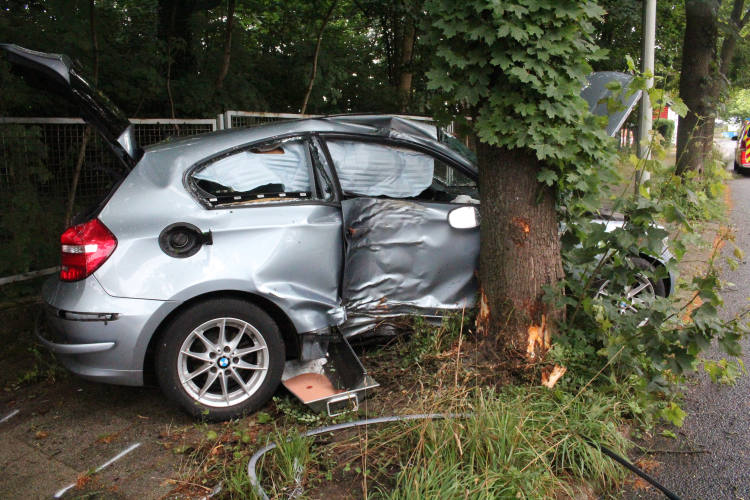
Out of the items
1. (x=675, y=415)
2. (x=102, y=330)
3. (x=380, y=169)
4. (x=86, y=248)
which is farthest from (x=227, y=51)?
(x=675, y=415)

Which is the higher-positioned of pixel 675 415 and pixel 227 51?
pixel 227 51

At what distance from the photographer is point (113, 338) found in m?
3.63

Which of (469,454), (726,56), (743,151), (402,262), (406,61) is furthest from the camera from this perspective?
(743,151)

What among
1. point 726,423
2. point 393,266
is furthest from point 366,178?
point 726,423

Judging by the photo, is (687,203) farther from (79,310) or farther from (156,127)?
(156,127)

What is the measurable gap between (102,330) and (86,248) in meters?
0.49

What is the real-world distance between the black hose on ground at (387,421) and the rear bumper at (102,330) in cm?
102

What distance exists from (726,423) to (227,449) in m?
3.05

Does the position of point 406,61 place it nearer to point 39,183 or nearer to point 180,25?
point 180,25

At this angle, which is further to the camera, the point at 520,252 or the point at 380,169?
the point at 380,169

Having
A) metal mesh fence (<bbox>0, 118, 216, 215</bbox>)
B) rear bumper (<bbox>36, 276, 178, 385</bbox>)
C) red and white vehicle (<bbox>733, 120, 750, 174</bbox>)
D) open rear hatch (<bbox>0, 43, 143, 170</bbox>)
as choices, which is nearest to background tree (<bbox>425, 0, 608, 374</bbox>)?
open rear hatch (<bbox>0, 43, 143, 170</bbox>)

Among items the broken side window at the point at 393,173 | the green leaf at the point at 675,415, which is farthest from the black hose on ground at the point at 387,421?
the broken side window at the point at 393,173

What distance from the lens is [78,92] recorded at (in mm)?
3906

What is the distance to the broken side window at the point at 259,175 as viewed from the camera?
13.2ft
